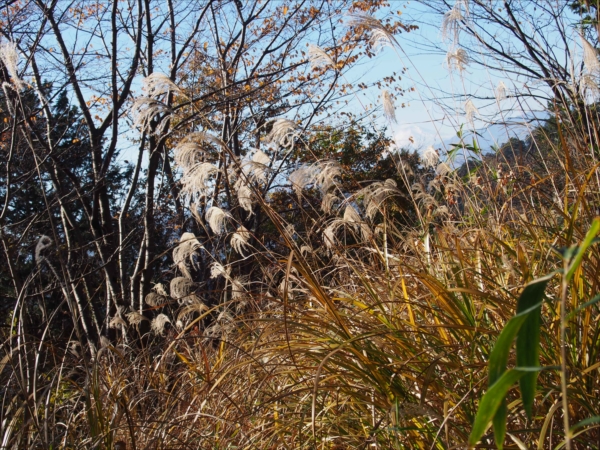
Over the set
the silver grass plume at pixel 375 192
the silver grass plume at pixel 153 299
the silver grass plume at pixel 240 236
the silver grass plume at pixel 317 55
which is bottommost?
the silver grass plume at pixel 153 299

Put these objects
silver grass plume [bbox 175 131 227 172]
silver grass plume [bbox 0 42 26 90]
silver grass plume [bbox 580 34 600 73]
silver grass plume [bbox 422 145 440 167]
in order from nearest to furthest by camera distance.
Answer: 1. silver grass plume [bbox 175 131 227 172]
2. silver grass plume [bbox 580 34 600 73]
3. silver grass plume [bbox 0 42 26 90]
4. silver grass plume [bbox 422 145 440 167]

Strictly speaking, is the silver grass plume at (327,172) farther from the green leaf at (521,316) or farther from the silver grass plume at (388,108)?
the green leaf at (521,316)

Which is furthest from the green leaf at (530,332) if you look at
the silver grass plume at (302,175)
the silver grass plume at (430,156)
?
the silver grass plume at (430,156)

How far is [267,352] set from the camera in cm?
206

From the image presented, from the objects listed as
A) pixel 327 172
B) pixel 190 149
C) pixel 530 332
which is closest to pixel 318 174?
pixel 327 172

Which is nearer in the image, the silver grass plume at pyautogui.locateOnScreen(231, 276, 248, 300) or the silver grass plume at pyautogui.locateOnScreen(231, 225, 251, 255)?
the silver grass plume at pyautogui.locateOnScreen(231, 276, 248, 300)

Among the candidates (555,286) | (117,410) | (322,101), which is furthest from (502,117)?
(322,101)

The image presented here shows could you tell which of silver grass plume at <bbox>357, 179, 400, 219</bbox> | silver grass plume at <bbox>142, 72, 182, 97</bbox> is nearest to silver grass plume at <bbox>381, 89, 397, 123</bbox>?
silver grass plume at <bbox>357, 179, 400, 219</bbox>

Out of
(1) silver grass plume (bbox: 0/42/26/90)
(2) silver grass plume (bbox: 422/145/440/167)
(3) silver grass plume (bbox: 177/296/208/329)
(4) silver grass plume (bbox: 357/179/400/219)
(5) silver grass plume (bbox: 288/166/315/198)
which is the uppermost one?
(1) silver grass plume (bbox: 0/42/26/90)

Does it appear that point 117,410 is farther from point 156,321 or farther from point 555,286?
point 156,321

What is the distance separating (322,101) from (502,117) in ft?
20.1

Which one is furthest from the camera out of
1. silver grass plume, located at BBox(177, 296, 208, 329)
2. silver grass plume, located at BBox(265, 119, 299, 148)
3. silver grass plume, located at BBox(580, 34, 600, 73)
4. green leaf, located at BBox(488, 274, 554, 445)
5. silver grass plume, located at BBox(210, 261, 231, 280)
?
silver grass plume, located at BBox(210, 261, 231, 280)

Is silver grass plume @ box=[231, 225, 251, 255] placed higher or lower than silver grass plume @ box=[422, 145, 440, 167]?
lower

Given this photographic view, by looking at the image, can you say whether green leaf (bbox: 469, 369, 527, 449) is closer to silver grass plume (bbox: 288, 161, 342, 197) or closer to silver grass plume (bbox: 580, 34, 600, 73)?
silver grass plume (bbox: 288, 161, 342, 197)
